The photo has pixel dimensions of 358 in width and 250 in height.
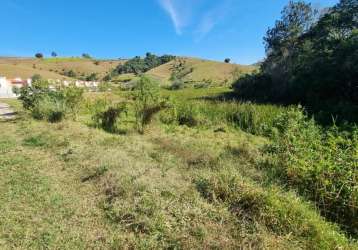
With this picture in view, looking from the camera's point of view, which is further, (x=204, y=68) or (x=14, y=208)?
(x=204, y=68)

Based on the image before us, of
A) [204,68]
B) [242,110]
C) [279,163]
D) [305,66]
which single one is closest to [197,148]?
[279,163]

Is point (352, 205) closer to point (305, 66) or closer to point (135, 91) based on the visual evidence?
point (135, 91)

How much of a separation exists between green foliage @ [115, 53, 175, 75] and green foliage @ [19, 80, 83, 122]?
6483cm

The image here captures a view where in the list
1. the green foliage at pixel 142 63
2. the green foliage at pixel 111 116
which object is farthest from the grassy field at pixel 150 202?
the green foliage at pixel 142 63

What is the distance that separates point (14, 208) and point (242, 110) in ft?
28.9

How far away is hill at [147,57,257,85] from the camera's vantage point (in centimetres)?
5468

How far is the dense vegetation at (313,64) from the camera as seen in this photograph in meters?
14.5

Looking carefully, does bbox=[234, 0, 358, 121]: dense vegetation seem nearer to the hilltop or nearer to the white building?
the hilltop

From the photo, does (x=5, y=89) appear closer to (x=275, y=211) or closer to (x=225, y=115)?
(x=225, y=115)

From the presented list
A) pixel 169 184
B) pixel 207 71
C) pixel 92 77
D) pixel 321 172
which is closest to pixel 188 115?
pixel 169 184

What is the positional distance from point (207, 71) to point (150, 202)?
195 feet

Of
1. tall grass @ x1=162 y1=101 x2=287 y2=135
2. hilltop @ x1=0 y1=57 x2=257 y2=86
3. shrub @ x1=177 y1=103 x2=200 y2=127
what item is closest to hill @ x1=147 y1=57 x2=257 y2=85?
hilltop @ x1=0 y1=57 x2=257 y2=86

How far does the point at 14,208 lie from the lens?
3.96 m

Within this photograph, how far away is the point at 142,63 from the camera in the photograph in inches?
3430
